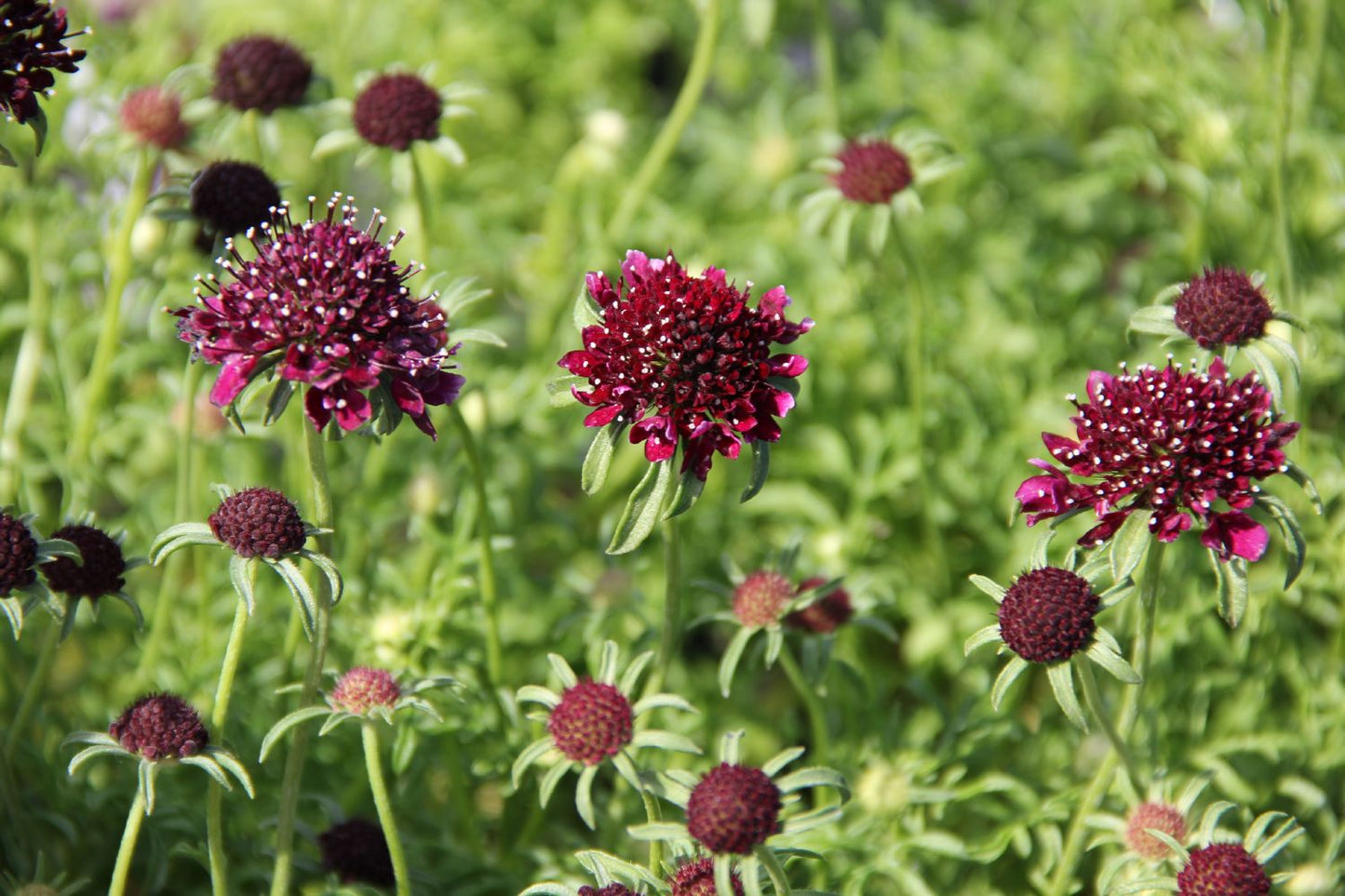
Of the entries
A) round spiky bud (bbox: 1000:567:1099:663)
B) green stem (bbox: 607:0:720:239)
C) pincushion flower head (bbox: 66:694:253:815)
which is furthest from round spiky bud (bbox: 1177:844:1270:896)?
green stem (bbox: 607:0:720:239)

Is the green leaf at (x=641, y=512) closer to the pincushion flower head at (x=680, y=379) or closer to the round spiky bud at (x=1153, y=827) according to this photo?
the pincushion flower head at (x=680, y=379)

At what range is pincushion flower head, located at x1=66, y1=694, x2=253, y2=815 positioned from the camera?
2.00 meters

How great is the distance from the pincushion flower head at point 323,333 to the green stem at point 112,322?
3.27 feet

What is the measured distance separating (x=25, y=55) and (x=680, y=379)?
1.29 m

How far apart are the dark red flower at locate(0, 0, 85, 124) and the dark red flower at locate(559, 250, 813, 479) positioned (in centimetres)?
108

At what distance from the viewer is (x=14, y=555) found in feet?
6.66

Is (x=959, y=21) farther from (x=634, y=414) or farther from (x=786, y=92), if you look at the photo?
(x=634, y=414)

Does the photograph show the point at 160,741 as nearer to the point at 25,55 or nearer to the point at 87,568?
the point at 87,568

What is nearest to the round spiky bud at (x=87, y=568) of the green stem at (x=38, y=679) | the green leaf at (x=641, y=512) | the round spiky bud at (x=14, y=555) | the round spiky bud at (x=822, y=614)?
the green stem at (x=38, y=679)

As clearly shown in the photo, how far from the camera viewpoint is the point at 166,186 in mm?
2672

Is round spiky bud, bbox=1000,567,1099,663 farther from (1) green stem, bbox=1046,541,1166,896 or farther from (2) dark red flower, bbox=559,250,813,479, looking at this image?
(2) dark red flower, bbox=559,250,813,479

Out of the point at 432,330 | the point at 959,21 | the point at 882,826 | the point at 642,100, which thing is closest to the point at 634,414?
the point at 432,330

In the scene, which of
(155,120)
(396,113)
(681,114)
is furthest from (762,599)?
(155,120)

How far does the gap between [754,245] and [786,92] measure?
1.07 metres
